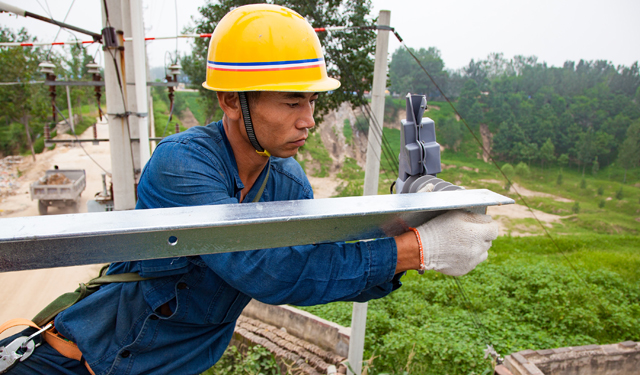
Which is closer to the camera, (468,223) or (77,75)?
(468,223)

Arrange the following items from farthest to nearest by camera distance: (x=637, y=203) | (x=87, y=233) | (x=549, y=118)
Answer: (x=549, y=118)
(x=637, y=203)
(x=87, y=233)

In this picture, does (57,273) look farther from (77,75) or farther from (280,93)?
(77,75)

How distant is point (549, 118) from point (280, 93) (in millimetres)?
42043

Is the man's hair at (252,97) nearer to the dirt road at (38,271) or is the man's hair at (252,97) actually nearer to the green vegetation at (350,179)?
the dirt road at (38,271)

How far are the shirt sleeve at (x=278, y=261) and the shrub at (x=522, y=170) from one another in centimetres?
3615

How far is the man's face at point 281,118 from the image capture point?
1521 millimetres

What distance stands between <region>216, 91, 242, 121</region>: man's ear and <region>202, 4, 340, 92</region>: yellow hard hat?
0.08m

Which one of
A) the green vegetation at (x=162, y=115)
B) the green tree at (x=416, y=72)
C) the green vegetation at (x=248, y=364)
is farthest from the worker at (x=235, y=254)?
the green tree at (x=416, y=72)

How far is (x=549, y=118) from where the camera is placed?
3756 centimetres

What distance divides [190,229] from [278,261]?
33 centimetres

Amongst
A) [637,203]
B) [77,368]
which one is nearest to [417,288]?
[77,368]

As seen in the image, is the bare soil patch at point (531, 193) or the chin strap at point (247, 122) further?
the bare soil patch at point (531, 193)

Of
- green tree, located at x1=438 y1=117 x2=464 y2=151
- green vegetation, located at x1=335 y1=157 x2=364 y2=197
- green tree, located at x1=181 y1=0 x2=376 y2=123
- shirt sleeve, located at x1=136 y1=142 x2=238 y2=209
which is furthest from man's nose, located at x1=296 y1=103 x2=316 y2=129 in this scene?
green tree, located at x1=438 y1=117 x2=464 y2=151

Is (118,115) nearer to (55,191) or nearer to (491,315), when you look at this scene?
(491,315)
